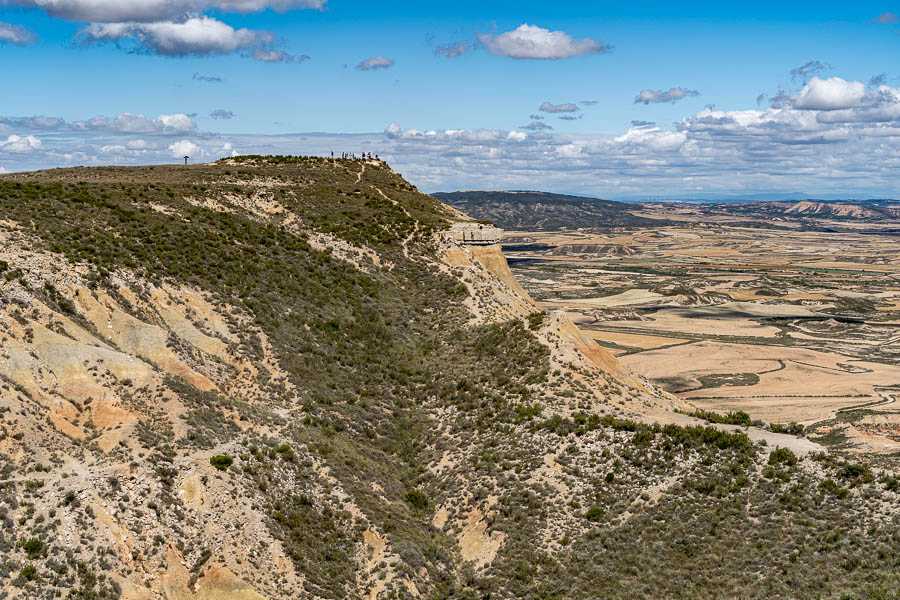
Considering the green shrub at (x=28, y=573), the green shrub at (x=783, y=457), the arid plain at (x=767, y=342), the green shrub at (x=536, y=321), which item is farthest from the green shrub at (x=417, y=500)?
the arid plain at (x=767, y=342)

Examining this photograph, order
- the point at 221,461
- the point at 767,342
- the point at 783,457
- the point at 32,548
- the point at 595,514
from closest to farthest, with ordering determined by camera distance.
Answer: the point at 32,548, the point at 221,461, the point at 595,514, the point at 783,457, the point at 767,342

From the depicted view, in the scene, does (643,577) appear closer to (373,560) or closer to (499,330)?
(373,560)

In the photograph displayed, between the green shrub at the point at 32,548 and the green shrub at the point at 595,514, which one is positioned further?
the green shrub at the point at 595,514

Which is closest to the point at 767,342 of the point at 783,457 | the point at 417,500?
the point at 783,457

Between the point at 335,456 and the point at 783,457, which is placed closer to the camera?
the point at 783,457

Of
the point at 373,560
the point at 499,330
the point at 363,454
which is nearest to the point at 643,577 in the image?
the point at 373,560

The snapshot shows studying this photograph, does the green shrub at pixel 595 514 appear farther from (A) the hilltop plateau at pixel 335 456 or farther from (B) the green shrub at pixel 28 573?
(B) the green shrub at pixel 28 573

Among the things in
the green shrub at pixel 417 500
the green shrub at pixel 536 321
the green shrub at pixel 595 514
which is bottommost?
the green shrub at pixel 417 500

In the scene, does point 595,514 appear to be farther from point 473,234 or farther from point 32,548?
point 473,234
